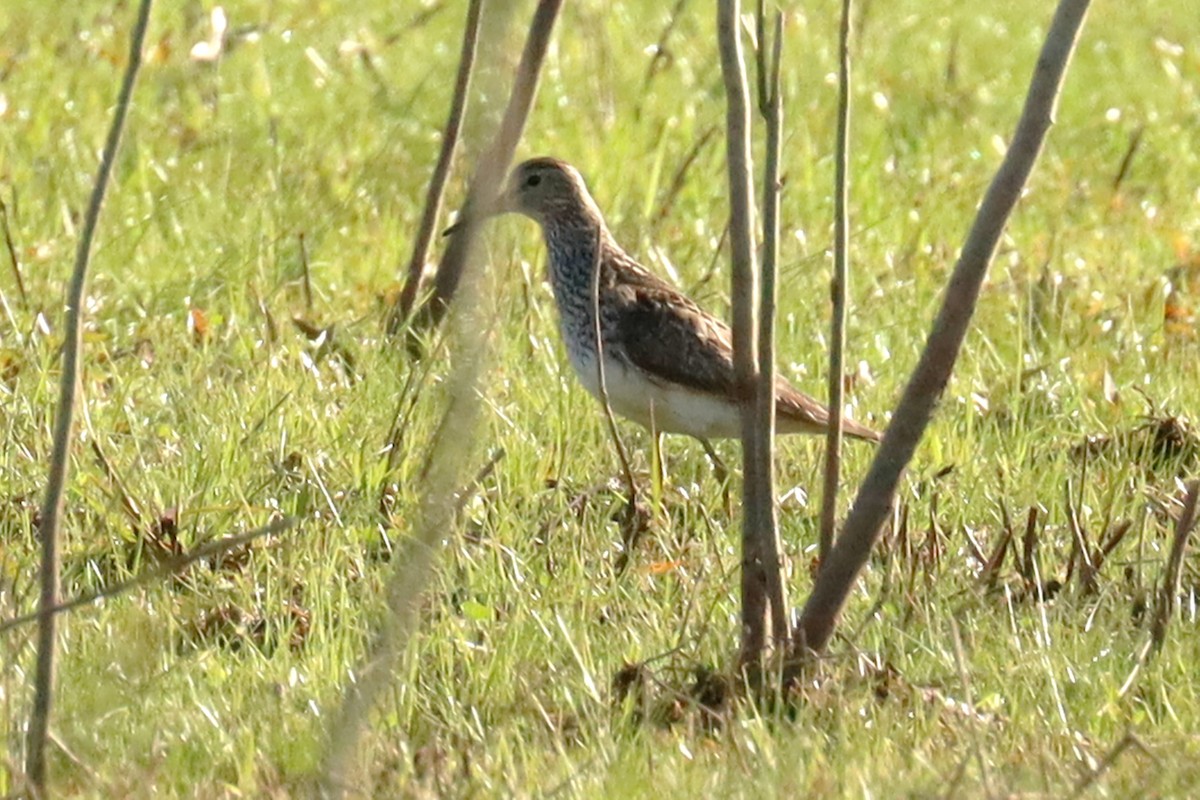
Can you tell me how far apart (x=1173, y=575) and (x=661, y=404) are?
2.01 m

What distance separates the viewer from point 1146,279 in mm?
7555

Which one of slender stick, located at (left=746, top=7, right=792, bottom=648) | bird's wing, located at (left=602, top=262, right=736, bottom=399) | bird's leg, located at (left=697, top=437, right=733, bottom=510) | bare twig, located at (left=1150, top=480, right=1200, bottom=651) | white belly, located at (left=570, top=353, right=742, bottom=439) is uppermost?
slender stick, located at (left=746, top=7, right=792, bottom=648)

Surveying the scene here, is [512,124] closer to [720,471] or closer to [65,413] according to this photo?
[720,471]

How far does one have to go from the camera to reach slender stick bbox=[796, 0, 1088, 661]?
362cm

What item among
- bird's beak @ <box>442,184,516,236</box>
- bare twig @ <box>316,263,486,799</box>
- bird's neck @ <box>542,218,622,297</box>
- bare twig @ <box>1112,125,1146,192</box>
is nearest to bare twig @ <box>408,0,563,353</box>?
bird's beak @ <box>442,184,516,236</box>

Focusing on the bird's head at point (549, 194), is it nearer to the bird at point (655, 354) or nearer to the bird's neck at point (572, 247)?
the bird's neck at point (572, 247)

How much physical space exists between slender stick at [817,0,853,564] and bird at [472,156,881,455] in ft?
4.88

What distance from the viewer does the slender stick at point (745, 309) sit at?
3.76 metres

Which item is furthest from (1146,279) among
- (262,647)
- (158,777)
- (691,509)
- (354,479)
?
(158,777)

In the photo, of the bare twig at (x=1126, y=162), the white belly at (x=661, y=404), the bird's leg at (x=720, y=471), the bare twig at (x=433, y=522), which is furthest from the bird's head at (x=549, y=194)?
the bare twig at (x=433, y=522)

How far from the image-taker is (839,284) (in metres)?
3.91

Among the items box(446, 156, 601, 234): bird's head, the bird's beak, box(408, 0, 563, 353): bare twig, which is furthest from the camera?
box(446, 156, 601, 234): bird's head

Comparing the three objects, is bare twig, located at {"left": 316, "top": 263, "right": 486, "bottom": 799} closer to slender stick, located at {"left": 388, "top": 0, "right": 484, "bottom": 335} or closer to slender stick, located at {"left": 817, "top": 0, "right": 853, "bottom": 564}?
slender stick, located at {"left": 817, "top": 0, "right": 853, "bottom": 564}

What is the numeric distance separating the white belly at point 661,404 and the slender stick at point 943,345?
1885 millimetres
